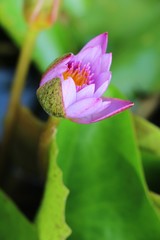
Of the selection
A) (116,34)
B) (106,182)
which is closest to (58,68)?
(106,182)

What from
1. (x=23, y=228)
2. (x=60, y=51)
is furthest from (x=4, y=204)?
(x=60, y=51)

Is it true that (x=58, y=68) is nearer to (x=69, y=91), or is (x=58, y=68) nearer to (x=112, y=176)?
(x=69, y=91)

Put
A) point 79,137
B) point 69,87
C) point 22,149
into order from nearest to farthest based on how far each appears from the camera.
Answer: point 69,87 < point 79,137 < point 22,149

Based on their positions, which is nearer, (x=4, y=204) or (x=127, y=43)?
(x=4, y=204)

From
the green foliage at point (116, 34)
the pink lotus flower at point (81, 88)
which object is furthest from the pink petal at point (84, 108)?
the green foliage at point (116, 34)

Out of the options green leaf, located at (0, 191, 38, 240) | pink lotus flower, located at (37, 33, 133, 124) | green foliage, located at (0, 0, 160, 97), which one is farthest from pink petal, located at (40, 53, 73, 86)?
green foliage, located at (0, 0, 160, 97)

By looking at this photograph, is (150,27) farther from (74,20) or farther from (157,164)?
(157,164)
